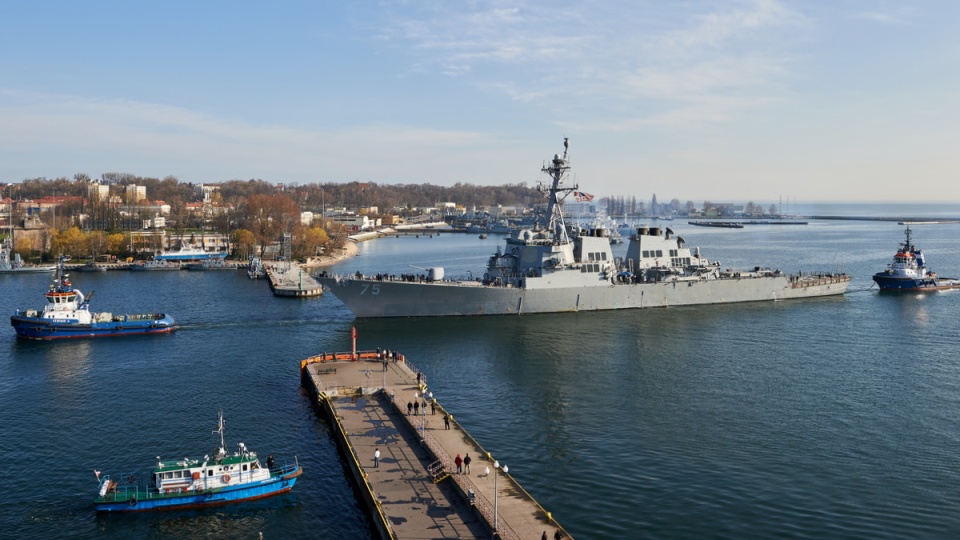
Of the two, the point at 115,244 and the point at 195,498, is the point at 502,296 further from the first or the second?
the point at 115,244

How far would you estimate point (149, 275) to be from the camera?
95750 millimetres

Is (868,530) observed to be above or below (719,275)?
below

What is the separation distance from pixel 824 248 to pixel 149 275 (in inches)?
4493

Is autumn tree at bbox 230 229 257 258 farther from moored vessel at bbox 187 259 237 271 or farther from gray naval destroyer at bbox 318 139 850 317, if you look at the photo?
gray naval destroyer at bbox 318 139 850 317

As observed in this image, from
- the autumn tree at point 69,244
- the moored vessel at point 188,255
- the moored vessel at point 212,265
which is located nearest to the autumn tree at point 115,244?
the autumn tree at point 69,244

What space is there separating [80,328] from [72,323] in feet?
2.66

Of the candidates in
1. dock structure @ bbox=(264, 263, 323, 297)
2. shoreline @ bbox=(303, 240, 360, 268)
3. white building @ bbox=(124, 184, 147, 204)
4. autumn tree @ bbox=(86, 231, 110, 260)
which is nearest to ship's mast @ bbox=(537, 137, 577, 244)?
dock structure @ bbox=(264, 263, 323, 297)

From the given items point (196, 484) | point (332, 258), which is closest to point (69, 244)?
point (332, 258)

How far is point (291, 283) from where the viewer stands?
80.9 meters

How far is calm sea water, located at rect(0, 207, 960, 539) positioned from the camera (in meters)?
24.3

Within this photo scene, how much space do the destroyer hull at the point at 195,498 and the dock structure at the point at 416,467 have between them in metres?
2.92

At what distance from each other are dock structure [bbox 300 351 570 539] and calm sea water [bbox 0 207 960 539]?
1.17 metres

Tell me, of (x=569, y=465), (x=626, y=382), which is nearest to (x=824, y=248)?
(x=626, y=382)

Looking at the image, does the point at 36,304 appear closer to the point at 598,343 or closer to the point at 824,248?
the point at 598,343
